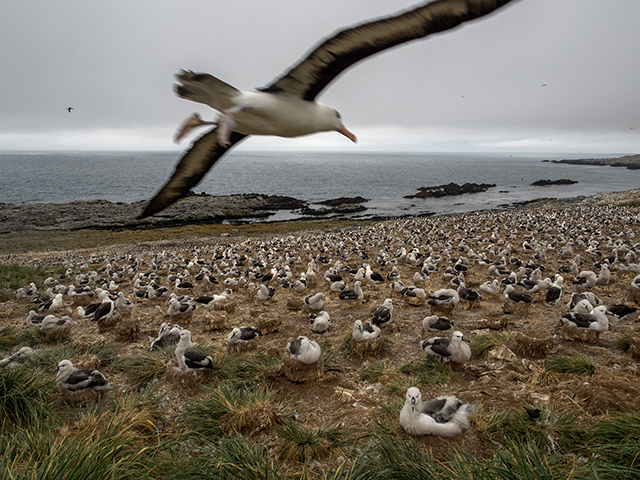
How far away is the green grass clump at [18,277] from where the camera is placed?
1345 centimetres

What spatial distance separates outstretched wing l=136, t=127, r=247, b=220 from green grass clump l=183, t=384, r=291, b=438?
2502 millimetres

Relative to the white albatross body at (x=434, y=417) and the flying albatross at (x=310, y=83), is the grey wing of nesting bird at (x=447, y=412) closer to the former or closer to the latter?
the white albatross body at (x=434, y=417)

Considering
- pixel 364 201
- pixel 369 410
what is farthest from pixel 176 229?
pixel 369 410

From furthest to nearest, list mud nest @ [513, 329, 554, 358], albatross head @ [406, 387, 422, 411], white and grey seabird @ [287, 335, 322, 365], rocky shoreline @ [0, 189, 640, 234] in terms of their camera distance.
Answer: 1. rocky shoreline @ [0, 189, 640, 234]
2. mud nest @ [513, 329, 554, 358]
3. white and grey seabird @ [287, 335, 322, 365]
4. albatross head @ [406, 387, 422, 411]

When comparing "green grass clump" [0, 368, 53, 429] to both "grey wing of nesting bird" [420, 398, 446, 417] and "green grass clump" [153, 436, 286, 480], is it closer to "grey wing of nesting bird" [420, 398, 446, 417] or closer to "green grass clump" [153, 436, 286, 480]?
"green grass clump" [153, 436, 286, 480]

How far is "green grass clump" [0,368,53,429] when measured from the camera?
4.10m

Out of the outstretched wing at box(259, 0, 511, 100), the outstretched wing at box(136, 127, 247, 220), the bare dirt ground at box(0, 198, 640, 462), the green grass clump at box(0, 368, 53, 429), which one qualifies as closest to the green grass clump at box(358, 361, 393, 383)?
the bare dirt ground at box(0, 198, 640, 462)

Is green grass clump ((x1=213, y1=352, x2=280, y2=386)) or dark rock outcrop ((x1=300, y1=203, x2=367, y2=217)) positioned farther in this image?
dark rock outcrop ((x1=300, y1=203, x2=367, y2=217))

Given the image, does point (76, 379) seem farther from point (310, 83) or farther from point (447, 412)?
point (310, 83)

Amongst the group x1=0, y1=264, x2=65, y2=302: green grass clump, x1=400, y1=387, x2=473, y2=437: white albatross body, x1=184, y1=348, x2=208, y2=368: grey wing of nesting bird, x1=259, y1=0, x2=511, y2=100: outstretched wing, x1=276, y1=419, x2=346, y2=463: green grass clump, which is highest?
x1=259, y1=0, x2=511, y2=100: outstretched wing

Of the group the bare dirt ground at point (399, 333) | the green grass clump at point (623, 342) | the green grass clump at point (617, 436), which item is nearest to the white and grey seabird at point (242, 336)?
the bare dirt ground at point (399, 333)

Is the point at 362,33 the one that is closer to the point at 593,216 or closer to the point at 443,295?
the point at 443,295

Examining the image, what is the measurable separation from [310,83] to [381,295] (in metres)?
8.90

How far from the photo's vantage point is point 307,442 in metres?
3.86
